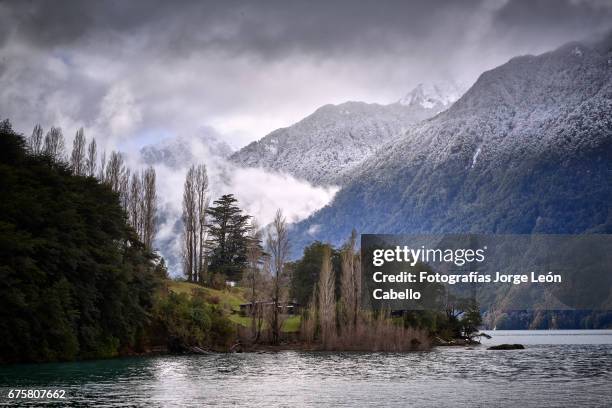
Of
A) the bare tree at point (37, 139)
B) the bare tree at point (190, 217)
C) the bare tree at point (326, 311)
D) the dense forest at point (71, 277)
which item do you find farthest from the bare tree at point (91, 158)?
the bare tree at point (326, 311)

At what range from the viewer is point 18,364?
167 feet

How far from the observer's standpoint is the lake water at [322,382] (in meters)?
32.0

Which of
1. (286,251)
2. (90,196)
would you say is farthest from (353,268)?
(90,196)

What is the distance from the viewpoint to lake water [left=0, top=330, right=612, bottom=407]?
105ft

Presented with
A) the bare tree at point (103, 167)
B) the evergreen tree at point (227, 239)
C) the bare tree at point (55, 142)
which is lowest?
the evergreen tree at point (227, 239)

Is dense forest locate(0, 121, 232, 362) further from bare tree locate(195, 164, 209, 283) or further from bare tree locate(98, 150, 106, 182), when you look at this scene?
bare tree locate(195, 164, 209, 283)

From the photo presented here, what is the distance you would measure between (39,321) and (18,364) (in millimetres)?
3026

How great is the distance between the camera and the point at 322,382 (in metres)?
40.3

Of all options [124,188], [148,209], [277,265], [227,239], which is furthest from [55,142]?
[227,239]

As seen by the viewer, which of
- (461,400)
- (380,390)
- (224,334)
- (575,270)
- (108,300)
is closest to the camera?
(461,400)

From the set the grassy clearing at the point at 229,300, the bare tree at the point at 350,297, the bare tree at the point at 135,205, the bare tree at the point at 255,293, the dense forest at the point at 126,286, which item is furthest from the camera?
the bare tree at the point at 135,205

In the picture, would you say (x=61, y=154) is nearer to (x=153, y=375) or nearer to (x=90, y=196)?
(x=90, y=196)

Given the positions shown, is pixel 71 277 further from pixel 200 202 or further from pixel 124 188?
pixel 200 202

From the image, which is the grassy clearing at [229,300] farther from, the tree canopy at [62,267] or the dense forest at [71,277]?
the tree canopy at [62,267]
